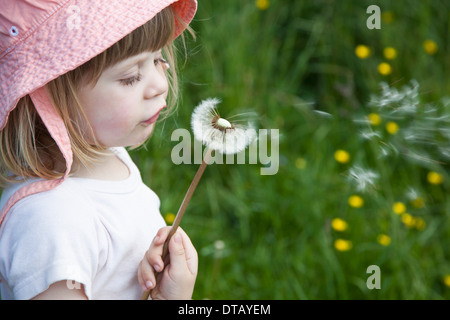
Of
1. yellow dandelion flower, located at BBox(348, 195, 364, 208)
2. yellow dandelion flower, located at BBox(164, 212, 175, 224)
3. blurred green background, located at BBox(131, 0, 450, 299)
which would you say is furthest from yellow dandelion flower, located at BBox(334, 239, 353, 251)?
yellow dandelion flower, located at BBox(164, 212, 175, 224)

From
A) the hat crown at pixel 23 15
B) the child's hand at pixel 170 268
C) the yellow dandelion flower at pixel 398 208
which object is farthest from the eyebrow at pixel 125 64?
the yellow dandelion flower at pixel 398 208

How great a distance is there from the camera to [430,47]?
2.29 m

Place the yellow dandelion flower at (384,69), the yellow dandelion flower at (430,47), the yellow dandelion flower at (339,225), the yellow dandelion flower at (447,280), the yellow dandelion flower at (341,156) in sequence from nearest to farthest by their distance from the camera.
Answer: the yellow dandelion flower at (447,280), the yellow dandelion flower at (339,225), the yellow dandelion flower at (341,156), the yellow dandelion flower at (384,69), the yellow dandelion flower at (430,47)

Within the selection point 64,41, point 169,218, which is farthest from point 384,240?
point 64,41

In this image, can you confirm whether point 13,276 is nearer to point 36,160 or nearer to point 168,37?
point 36,160

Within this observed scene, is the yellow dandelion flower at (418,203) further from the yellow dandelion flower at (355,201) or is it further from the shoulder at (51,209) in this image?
the shoulder at (51,209)

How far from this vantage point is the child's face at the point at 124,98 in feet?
3.16

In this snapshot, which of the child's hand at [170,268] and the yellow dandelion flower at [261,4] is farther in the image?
the yellow dandelion flower at [261,4]

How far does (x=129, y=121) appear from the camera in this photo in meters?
0.98

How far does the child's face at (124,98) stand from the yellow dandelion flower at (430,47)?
5.22 ft

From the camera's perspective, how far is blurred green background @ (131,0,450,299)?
1.72 m
